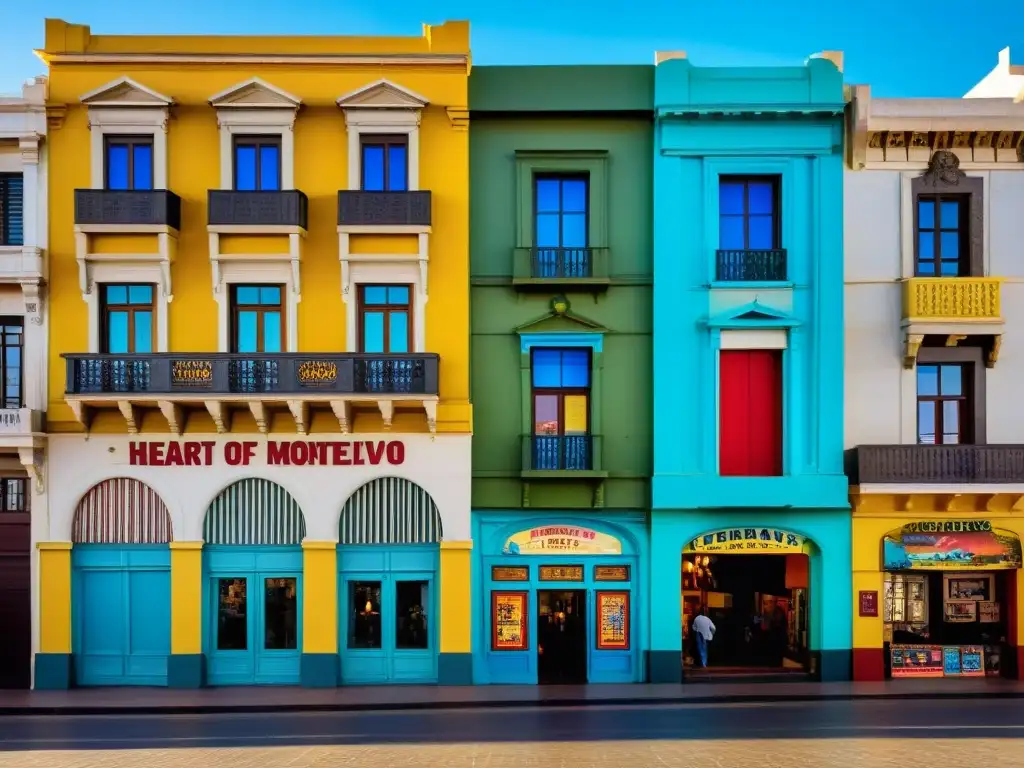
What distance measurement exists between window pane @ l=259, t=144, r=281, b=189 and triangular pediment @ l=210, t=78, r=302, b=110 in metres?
0.85

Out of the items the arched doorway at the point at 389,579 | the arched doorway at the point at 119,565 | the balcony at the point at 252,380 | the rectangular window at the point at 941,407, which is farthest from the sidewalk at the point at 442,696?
the balcony at the point at 252,380

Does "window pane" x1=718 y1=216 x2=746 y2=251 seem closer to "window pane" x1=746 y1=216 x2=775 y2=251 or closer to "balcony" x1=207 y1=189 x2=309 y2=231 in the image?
"window pane" x1=746 y1=216 x2=775 y2=251

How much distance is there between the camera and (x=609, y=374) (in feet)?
67.1

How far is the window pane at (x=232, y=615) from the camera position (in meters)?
20.0

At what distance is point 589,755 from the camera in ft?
45.5

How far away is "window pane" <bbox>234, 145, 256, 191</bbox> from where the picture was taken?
2012 centimetres

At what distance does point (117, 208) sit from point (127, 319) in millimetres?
2281

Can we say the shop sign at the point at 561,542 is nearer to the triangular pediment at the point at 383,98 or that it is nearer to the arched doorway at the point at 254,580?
the arched doorway at the point at 254,580

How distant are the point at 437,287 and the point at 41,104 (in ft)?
29.0

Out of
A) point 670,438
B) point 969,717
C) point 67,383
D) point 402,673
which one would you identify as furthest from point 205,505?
point 969,717

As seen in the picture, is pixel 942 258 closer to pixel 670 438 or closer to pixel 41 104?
pixel 670 438

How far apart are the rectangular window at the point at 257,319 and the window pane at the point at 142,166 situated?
2.89m

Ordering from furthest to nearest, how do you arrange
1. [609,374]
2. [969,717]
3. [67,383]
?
1. [609,374]
2. [67,383]
3. [969,717]

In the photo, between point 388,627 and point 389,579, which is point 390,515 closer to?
point 389,579
